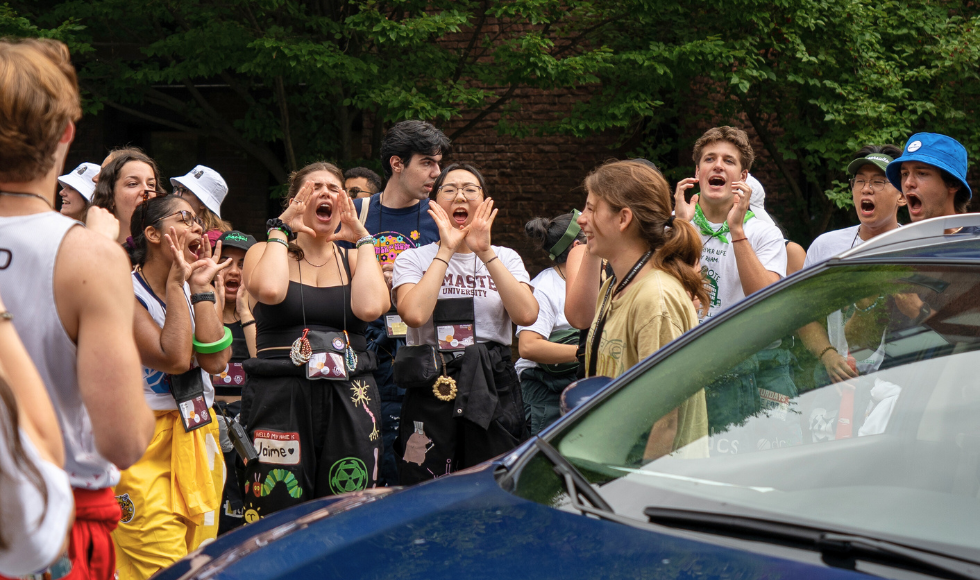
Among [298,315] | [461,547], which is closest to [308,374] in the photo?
[298,315]

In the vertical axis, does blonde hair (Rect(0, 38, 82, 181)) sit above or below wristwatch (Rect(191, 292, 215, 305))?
above

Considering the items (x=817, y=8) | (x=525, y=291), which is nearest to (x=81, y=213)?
(x=525, y=291)

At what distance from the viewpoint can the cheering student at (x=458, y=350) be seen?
4301 mm

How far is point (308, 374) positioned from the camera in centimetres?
408

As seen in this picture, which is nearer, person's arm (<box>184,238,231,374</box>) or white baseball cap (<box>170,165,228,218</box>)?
person's arm (<box>184,238,231,374</box>)

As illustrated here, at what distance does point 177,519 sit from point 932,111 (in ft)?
26.1

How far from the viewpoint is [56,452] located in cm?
156

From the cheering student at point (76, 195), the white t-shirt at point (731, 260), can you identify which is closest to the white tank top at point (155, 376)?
the cheering student at point (76, 195)

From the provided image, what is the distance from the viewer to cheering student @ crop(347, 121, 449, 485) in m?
5.11

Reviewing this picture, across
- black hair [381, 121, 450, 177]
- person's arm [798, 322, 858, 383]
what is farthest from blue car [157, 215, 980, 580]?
black hair [381, 121, 450, 177]

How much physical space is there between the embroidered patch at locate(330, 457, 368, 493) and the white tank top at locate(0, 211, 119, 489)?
220 cm

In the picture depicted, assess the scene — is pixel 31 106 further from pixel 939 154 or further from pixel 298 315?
pixel 939 154

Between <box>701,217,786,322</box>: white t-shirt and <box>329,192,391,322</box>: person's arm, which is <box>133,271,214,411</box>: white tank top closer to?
<box>329,192,391,322</box>: person's arm

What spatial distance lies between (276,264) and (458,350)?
1005mm
